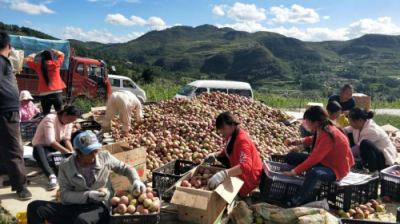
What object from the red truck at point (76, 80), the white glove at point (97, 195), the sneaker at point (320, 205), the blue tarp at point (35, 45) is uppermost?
the blue tarp at point (35, 45)

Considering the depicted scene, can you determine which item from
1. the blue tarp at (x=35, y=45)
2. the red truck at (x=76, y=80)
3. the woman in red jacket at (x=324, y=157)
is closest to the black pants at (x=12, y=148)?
the woman in red jacket at (x=324, y=157)

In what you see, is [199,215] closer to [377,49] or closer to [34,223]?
[34,223]

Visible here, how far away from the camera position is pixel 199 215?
3199mm

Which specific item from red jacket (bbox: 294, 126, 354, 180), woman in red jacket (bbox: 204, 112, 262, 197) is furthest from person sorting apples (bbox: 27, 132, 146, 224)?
red jacket (bbox: 294, 126, 354, 180)

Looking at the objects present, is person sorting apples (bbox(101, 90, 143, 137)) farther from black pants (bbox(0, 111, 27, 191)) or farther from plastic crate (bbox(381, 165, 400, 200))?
plastic crate (bbox(381, 165, 400, 200))

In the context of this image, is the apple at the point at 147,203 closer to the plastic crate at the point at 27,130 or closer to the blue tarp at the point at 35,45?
the plastic crate at the point at 27,130

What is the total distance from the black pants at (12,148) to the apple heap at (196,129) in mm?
1806

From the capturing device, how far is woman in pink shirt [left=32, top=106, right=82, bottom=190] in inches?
173

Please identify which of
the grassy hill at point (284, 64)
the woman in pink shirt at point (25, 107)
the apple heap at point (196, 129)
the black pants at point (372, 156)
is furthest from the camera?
the grassy hill at point (284, 64)

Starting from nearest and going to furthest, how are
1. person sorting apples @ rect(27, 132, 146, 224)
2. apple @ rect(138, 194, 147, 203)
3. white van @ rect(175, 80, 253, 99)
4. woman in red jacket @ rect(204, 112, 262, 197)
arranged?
person sorting apples @ rect(27, 132, 146, 224) → apple @ rect(138, 194, 147, 203) → woman in red jacket @ rect(204, 112, 262, 197) → white van @ rect(175, 80, 253, 99)

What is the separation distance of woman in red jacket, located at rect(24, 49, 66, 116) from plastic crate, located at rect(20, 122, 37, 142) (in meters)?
0.44

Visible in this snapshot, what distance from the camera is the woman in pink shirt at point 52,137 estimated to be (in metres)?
4.38

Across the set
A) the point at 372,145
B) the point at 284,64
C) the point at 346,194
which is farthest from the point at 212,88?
the point at 284,64

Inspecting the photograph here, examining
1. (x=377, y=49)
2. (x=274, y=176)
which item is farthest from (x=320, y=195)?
(x=377, y=49)
